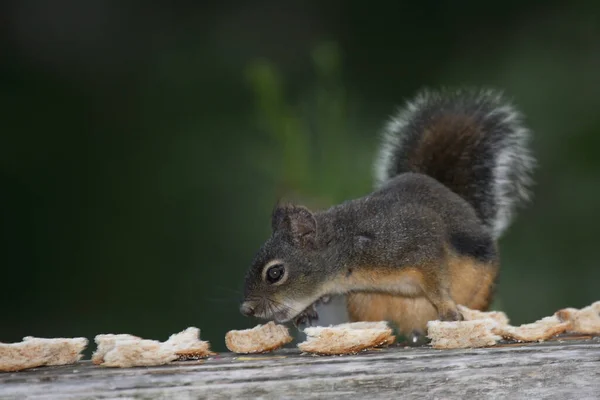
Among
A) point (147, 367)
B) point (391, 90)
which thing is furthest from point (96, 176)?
point (147, 367)

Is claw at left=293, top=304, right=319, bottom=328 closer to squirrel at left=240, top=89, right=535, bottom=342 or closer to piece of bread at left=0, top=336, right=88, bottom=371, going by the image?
squirrel at left=240, top=89, right=535, bottom=342

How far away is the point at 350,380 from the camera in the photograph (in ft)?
6.07

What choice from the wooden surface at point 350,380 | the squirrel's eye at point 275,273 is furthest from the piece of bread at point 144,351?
the squirrel's eye at point 275,273

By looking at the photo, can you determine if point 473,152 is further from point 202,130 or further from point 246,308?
point 202,130

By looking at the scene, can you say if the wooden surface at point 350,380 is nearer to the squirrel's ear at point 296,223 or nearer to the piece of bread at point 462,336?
the piece of bread at point 462,336

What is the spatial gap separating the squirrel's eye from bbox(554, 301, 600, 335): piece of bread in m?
0.85

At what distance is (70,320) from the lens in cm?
507

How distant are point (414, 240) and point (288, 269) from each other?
392mm

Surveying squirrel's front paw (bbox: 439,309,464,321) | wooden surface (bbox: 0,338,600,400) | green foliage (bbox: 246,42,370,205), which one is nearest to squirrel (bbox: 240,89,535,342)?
squirrel's front paw (bbox: 439,309,464,321)

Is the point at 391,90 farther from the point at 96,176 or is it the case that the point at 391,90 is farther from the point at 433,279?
the point at 433,279

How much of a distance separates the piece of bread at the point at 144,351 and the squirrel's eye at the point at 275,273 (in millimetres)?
659

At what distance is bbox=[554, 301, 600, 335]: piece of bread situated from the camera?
7.85 feet

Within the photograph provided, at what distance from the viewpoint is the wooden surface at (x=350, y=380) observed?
181 centimetres

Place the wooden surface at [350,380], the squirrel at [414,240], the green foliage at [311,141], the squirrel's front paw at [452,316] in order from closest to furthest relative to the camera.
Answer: the wooden surface at [350,380] → the squirrel's front paw at [452,316] → the squirrel at [414,240] → the green foliage at [311,141]
